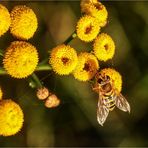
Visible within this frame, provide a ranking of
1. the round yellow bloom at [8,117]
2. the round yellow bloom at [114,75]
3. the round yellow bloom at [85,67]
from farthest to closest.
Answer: the round yellow bloom at [114,75] < the round yellow bloom at [85,67] < the round yellow bloom at [8,117]

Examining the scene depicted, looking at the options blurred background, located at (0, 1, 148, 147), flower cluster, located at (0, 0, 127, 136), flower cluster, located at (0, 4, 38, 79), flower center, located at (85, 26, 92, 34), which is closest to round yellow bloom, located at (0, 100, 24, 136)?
flower cluster, located at (0, 0, 127, 136)

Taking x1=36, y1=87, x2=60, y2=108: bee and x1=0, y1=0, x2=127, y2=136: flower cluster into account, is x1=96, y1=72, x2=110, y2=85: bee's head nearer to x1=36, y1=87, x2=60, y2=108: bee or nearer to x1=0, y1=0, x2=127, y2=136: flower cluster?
x1=0, y1=0, x2=127, y2=136: flower cluster

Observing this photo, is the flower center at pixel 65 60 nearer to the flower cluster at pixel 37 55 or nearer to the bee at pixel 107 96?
the flower cluster at pixel 37 55

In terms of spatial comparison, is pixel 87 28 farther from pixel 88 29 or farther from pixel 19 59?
pixel 19 59

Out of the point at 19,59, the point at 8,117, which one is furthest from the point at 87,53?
the point at 8,117

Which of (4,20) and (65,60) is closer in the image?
(4,20)

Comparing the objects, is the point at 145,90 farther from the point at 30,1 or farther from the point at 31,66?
the point at 31,66

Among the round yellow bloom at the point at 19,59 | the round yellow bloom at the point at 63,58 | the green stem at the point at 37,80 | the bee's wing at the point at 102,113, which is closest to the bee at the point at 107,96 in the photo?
the bee's wing at the point at 102,113
